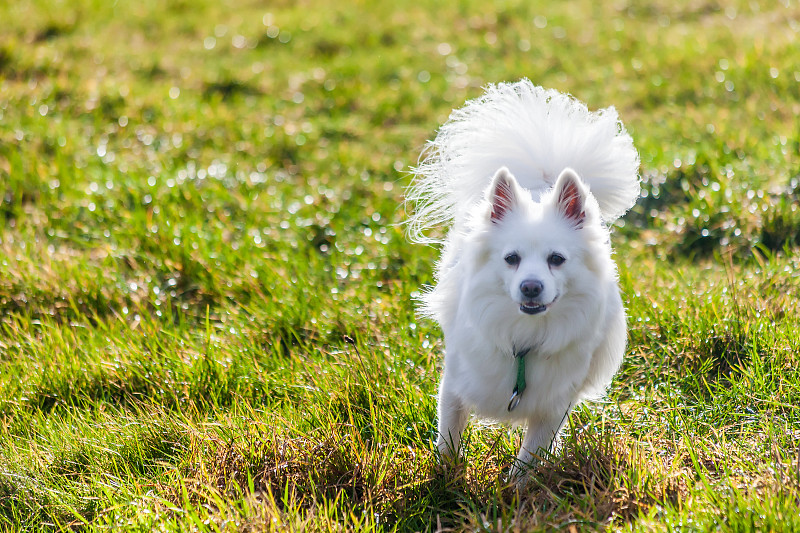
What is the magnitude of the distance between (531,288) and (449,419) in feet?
2.33

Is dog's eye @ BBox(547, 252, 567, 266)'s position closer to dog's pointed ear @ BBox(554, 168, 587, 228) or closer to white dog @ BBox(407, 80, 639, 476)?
white dog @ BBox(407, 80, 639, 476)

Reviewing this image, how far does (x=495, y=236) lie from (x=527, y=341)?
1.33 feet

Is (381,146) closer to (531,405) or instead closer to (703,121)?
(703,121)

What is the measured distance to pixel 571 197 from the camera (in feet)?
9.25

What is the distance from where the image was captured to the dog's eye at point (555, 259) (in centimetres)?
274

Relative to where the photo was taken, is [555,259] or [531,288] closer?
[531,288]

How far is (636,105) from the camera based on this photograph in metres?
7.00

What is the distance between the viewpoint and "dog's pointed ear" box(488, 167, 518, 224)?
9.28 feet

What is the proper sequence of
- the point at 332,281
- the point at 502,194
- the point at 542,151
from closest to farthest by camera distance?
1. the point at 502,194
2. the point at 542,151
3. the point at 332,281

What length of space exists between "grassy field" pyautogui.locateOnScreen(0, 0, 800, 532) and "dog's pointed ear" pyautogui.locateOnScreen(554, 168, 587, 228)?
0.83 metres

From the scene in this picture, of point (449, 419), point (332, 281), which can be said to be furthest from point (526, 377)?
point (332, 281)

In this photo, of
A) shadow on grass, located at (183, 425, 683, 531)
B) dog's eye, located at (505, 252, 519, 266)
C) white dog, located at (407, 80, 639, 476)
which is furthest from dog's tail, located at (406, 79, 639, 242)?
shadow on grass, located at (183, 425, 683, 531)

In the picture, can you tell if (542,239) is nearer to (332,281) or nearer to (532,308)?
(532,308)

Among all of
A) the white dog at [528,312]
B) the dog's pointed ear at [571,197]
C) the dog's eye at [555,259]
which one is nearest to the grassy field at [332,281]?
the white dog at [528,312]
